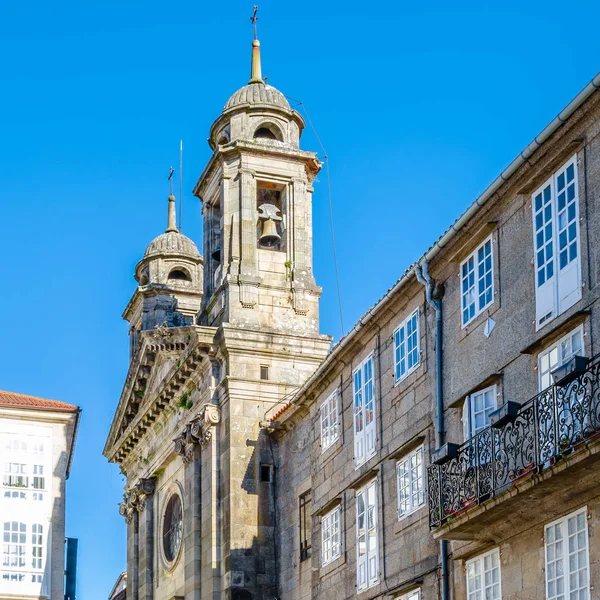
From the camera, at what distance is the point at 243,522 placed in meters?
25.5

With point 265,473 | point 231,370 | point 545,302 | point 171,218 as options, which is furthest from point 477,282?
point 171,218

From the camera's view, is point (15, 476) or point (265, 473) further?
point (15, 476)

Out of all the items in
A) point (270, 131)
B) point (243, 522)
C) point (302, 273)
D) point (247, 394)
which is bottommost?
point (243, 522)

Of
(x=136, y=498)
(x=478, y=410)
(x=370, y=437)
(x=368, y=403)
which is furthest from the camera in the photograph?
(x=136, y=498)

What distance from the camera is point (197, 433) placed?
27.4 meters

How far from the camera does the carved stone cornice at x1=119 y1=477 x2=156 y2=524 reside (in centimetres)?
3173

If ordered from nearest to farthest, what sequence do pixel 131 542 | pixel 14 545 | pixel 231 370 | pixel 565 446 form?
pixel 565 446 < pixel 231 370 < pixel 131 542 < pixel 14 545

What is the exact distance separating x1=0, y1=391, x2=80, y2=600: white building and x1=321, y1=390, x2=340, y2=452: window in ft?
42.8

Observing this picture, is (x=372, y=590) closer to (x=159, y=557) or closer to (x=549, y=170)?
(x=549, y=170)

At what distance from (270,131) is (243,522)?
9118mm

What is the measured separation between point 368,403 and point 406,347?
1.67 metres

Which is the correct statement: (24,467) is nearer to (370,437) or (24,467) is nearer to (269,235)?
(269,235)

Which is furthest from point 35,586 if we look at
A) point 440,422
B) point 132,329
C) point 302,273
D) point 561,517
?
point 561,517

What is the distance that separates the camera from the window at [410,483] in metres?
19.0
